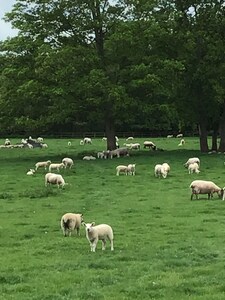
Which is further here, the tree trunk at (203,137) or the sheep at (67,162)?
the tree trunk at (203,137)

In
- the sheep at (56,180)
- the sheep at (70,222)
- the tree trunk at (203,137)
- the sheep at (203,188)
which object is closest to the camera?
the sheep at (70,222)

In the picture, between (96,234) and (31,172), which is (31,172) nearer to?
(31,172)

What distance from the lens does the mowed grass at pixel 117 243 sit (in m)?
11.2

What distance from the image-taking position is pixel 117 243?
15438 millimetres

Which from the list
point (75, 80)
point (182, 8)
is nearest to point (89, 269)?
point (75, 80)

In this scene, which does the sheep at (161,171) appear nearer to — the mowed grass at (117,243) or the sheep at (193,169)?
the mowed grass at (117,243)

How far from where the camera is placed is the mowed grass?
1116cm

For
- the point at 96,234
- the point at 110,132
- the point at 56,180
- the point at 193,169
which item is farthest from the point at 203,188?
the point at 110,132

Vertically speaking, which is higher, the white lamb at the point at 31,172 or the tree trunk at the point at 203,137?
the tree trunk at the point at 203,137

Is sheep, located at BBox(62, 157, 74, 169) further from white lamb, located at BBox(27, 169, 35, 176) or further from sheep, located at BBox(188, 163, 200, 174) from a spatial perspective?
sheep, located at BBox(188, 163, 200, 174)

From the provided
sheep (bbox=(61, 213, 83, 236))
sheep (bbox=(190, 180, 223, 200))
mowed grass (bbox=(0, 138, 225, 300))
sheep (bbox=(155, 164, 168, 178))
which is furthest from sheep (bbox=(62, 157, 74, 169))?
sheep (bbox=(61, 213, 83, 236))

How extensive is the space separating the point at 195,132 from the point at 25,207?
66.5 meters

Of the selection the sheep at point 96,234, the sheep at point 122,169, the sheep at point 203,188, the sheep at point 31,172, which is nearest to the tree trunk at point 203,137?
the sheep at point 122,169

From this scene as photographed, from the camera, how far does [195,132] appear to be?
86.8 meters
